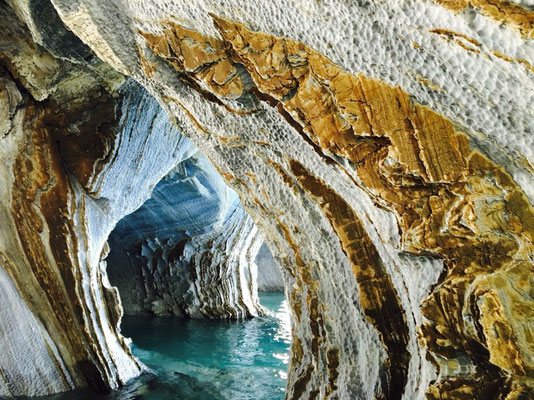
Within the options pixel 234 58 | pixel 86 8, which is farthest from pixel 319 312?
pixel 86 8

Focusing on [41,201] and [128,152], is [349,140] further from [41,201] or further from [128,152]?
[41,201]

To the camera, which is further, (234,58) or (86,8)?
(86,8)

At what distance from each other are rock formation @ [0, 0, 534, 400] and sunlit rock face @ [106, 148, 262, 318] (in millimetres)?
3696

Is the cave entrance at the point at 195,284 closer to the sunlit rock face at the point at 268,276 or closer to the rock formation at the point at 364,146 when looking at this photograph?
the sunlit rock face at the point at 268,276

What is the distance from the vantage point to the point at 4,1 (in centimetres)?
269

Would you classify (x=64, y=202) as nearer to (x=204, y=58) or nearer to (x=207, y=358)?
(x=204, y=58)

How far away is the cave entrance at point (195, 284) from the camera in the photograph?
5.37 m

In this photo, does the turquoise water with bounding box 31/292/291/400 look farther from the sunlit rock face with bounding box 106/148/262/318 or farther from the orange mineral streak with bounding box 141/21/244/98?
the orange mineral streak with bounding box 141/21/244/98

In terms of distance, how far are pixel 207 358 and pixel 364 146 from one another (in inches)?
185

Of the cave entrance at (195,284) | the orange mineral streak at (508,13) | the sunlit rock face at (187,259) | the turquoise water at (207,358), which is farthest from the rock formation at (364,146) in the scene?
the sunlit rock face at (187,259)

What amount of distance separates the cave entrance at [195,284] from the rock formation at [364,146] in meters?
2.58

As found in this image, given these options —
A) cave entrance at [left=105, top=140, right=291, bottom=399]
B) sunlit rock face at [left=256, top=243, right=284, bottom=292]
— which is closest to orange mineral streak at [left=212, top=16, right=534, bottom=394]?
cave entrance at [left=105, top=140, right=291, bottom=399]

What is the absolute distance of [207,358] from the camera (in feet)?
17.5

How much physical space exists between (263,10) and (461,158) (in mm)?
716
